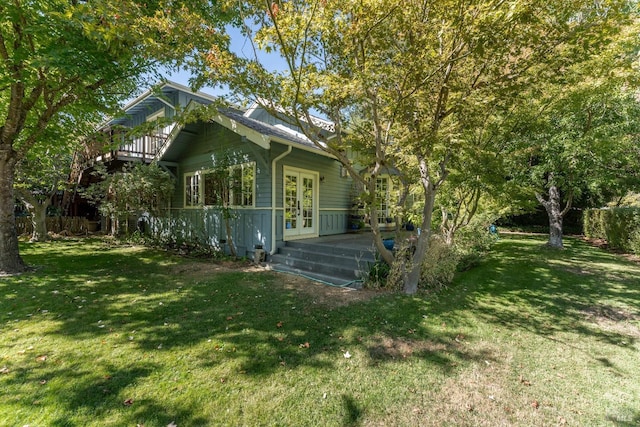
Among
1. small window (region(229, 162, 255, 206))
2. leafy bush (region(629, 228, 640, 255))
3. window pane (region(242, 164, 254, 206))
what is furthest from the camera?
leafy bush (region(629, 228, 640, 255))

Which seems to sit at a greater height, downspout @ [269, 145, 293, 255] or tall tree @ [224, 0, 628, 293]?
tall tree @ [224, 0, 628, 293]

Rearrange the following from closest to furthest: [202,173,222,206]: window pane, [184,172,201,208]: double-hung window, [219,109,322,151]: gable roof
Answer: [219,109,322,151]: gable roof, [202,173,222,206]: window pane, [184,172,201,208]: double-hung window

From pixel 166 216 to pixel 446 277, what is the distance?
9.74m

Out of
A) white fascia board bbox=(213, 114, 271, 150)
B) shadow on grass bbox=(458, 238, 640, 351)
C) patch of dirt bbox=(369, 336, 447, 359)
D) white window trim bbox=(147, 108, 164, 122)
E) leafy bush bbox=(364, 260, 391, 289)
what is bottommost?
patch of dirt bbox=(369, 336, 447, 359)

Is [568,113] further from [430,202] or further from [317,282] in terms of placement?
[317,282]

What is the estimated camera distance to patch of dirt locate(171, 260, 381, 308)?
5.04 metres

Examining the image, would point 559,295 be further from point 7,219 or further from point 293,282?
point 7,219

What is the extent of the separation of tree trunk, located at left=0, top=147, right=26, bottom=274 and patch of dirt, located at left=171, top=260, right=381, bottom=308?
3330 millimetres

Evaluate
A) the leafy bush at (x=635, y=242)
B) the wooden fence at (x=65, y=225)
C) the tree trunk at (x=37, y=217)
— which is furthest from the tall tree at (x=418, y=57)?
the wooden fence at (x=65, y=225)

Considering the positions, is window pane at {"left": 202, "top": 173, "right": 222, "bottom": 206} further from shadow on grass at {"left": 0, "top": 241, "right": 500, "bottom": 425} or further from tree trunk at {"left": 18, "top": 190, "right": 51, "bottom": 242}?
tree trunk at {"left": 18, "top": 190, "right": 51, "bottom": 242}

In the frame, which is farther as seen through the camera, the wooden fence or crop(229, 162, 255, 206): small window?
the wooden fence

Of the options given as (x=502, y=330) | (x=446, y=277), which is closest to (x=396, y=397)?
(x=502, y=330)

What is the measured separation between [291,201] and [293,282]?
10.5ft

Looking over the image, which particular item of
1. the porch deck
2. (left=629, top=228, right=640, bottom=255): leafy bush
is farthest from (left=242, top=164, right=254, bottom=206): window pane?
(left=629, top=228, right=640, bottom=255): leafy bush
